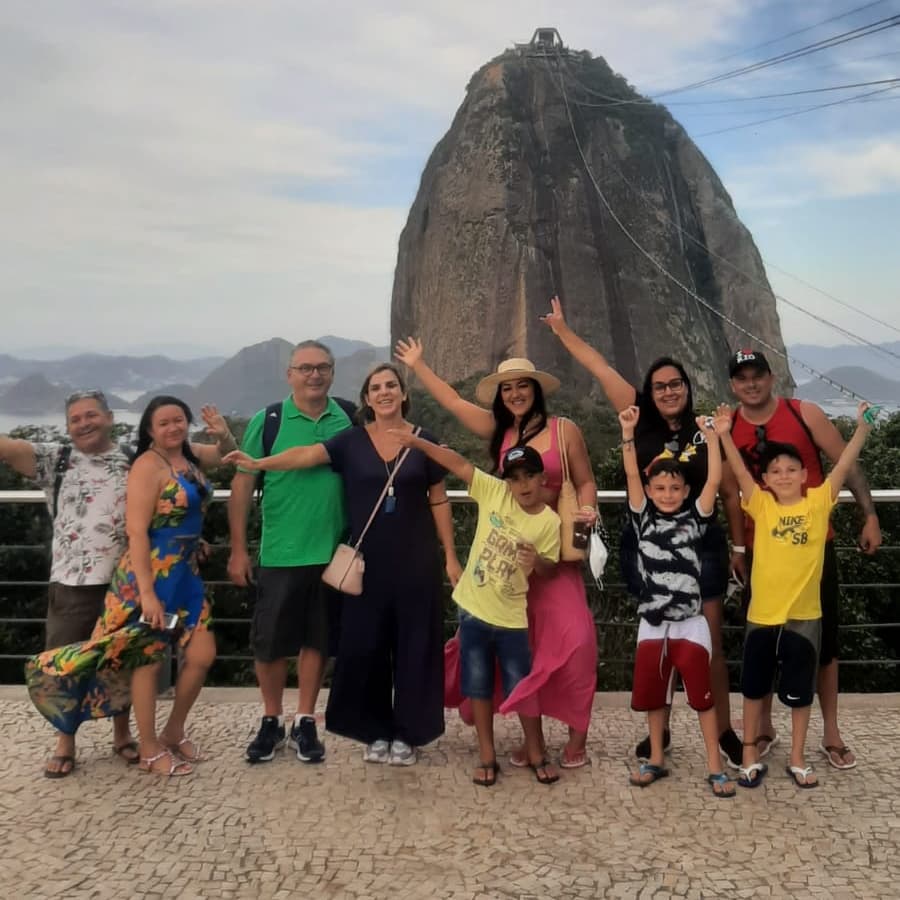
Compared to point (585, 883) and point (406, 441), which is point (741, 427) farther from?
point (585, 883)

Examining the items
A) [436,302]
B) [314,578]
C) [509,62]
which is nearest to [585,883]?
[314,578]

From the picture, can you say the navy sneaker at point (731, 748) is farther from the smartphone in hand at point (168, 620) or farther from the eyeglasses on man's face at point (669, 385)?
the smartphone in hand at point (168, 620)

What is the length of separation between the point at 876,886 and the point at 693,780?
83 centimetres

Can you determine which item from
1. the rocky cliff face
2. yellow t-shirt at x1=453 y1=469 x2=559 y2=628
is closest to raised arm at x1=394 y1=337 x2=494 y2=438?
yellow t-shirt at x1=453 y1=469 x2=559 y2=628

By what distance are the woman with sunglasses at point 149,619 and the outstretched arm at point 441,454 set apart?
0.87 meters

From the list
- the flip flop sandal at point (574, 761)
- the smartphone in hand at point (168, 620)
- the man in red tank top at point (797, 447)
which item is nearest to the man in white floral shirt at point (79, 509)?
the smartphone in hand at point (168, 620)

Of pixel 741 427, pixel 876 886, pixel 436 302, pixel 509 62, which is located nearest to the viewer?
pixel 876 886

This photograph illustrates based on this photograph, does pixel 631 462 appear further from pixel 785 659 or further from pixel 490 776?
pixel 490 776

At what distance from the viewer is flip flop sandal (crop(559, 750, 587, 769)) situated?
3.64 meters

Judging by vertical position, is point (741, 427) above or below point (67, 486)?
above

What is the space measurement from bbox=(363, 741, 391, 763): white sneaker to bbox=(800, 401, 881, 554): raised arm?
2.20m

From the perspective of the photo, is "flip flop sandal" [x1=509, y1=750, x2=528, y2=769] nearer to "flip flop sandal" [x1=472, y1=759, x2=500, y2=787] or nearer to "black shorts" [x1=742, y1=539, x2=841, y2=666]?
"flip flop sandal" [x1=472, y1=759, x2=500, y2=787]

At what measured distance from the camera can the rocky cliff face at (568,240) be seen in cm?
3278

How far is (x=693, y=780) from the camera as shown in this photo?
350cm
